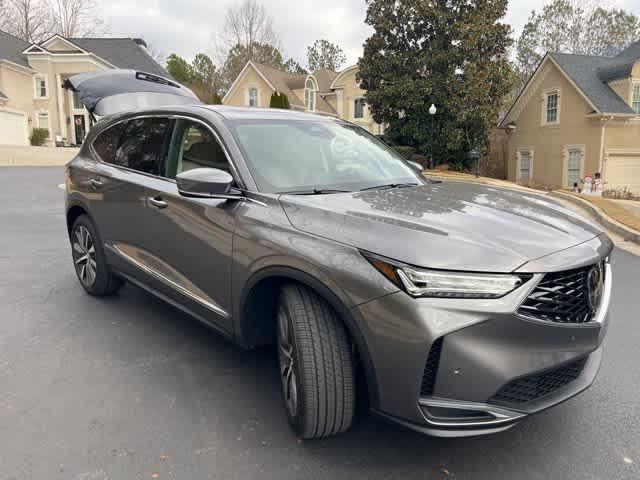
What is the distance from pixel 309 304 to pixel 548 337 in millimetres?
1050

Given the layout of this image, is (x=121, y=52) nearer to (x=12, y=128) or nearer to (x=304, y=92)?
(x=12, y=128)

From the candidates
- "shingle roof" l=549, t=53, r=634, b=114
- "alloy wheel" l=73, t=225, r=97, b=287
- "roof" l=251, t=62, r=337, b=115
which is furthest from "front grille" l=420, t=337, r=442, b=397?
"roof" l=251, t=62, r=337, b=115

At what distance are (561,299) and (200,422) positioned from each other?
1939 millimetres

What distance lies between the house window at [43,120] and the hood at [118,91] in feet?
89.2

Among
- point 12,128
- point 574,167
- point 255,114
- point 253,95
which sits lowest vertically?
point 574,167

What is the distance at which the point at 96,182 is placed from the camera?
4258 mm

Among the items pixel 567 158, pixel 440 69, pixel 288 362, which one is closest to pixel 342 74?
pixel 440 69

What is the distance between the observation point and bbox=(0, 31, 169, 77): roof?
111 feet

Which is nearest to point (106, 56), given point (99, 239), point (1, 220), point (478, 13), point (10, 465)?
point (478, 13)

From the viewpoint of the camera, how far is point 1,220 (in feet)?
29.3

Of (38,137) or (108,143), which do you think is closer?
(108,143)

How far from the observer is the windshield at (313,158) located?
3000mm

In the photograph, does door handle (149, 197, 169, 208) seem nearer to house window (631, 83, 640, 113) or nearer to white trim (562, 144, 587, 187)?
white trim (562, 144, 587, 187)

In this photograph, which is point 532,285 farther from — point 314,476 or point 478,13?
point 478,13
